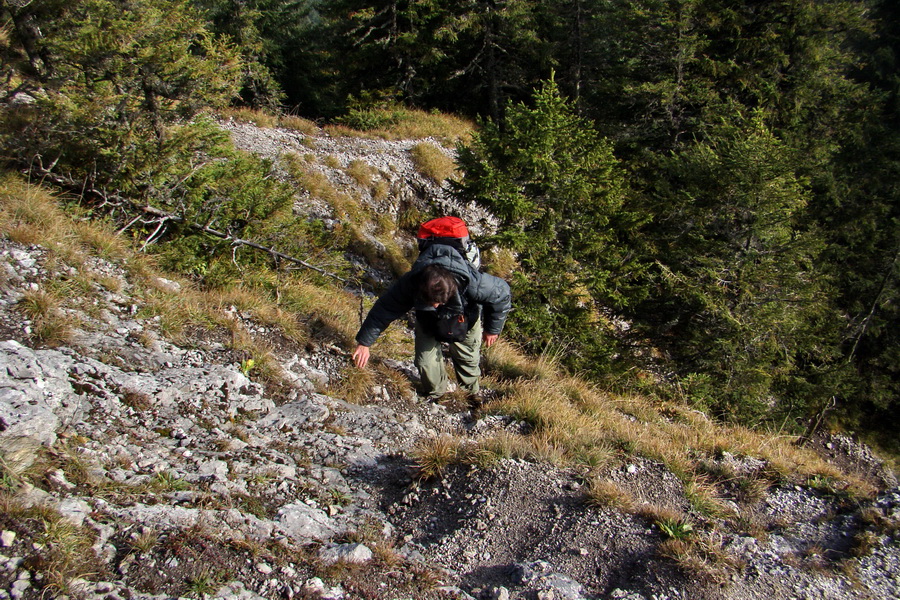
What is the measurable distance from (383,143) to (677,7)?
→ 378 inches

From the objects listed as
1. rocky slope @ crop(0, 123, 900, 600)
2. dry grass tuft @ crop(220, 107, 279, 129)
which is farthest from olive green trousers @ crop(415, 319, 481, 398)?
dry grass tuft @ crop(220, 107, 279, 129)

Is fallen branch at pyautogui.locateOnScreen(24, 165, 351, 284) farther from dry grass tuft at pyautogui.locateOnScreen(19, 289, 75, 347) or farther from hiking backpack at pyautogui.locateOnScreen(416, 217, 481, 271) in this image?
hiking backpack at pyautogui.locateOnScreen(416, 217, 481, 271)

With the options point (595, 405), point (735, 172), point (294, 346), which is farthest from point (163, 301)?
point (735, 172)

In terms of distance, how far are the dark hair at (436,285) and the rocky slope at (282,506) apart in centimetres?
132

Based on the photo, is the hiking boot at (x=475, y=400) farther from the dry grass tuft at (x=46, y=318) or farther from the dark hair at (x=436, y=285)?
the dry grass tuft at (x=46, y=318)

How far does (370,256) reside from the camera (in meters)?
12.4

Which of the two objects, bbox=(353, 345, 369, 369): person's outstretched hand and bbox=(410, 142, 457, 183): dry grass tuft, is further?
bbox=(410, 142, 457, 183): dry grass tuft

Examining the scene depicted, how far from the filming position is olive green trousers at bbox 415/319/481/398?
531 cm

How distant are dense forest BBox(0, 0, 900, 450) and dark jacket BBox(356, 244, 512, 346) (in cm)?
277

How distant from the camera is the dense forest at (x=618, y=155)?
20.5ft

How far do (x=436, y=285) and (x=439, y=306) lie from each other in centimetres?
45

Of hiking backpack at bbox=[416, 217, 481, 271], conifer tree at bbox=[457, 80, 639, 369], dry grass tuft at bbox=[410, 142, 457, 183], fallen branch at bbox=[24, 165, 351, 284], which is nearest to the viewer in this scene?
hiking backpack at bbox=[416, 217, 481, 271]

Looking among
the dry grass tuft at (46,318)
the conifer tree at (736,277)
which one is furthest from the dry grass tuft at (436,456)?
the conifer tree at (736,277)

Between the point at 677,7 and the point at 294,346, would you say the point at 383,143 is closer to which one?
the point at 677,7
